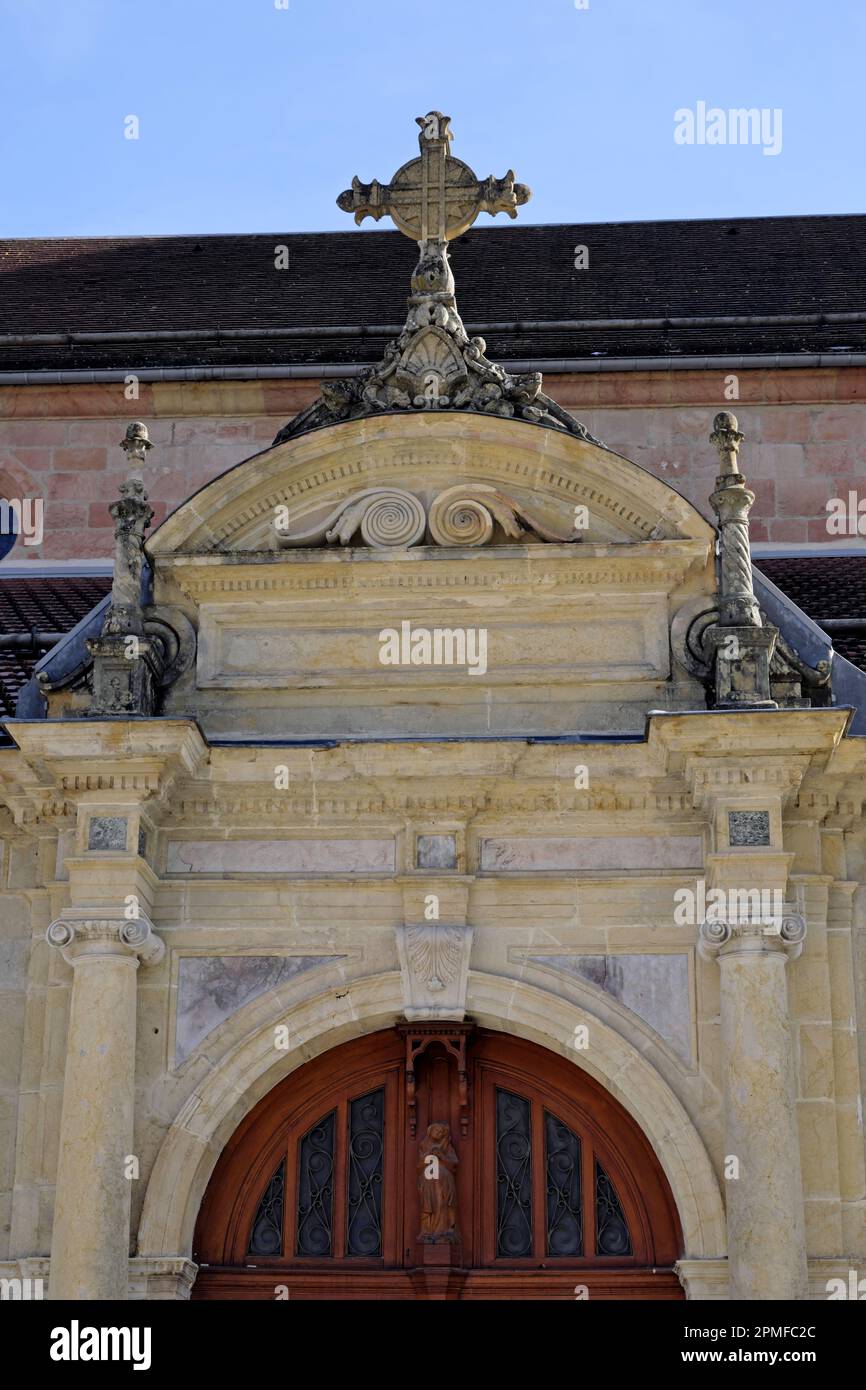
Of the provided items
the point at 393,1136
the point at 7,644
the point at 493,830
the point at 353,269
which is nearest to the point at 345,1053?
the point at 393,1136

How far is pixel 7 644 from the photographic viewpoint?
12695 mm

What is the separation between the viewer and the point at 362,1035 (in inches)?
437

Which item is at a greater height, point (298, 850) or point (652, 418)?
point (652, 418)

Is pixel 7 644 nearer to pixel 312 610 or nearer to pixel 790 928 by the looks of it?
pixel 312 610

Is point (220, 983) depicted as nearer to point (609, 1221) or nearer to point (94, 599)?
point (609, 1221)

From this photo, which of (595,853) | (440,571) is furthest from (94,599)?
(595,853)

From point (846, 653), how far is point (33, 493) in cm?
698

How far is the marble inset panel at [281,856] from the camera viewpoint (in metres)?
11.1

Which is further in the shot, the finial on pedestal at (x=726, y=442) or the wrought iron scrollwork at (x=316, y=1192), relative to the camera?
the finial on pedestal at (x=726, y=442)

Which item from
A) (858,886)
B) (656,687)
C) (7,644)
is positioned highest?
(7,644)

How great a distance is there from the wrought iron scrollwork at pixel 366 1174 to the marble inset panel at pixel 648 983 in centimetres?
116

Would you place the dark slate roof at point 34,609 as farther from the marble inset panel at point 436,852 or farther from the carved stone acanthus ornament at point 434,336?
the marble inset panel at point 436,852

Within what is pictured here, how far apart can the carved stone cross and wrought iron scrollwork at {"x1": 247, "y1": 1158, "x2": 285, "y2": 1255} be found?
528 centimetres

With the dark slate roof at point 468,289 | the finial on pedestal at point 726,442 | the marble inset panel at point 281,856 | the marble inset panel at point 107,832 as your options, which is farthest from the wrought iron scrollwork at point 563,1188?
the dark slate roof at point 468,289
